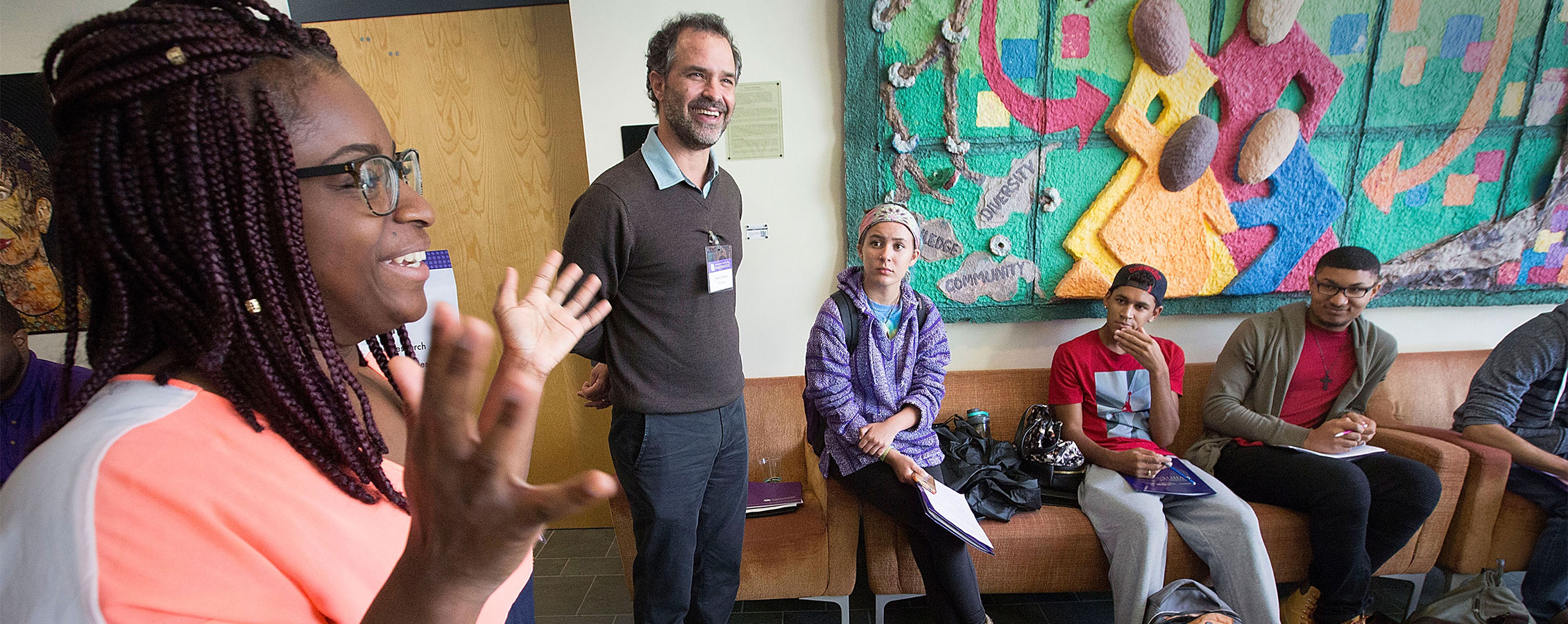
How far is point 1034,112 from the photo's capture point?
2369mm

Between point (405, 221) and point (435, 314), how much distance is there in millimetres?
352

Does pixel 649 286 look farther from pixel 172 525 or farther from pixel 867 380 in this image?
pixel 172 525

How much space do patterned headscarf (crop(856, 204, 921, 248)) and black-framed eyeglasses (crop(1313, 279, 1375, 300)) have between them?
1570mm

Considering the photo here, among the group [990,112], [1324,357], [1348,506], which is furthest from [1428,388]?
[990,112]

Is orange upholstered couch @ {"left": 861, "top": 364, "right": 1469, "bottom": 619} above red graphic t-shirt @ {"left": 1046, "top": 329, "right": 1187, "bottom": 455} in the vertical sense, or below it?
below

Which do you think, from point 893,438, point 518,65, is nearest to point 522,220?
point 518,65

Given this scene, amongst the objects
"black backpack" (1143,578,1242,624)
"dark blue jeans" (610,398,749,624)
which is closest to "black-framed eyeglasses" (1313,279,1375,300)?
"black backpack" (1143,578,1242,624)

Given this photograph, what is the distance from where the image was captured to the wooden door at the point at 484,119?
2.50 m

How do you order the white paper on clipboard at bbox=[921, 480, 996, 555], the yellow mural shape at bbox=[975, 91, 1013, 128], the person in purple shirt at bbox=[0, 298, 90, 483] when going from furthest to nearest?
the yellow mural shape at bbox=[975, 91, 1013, 128] < the white paper on clipboard at bbox=[921, 480, 996, 555] < the person in purple shirt at bbox=[0, 298, 90, 483]

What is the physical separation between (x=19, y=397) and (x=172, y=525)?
168 cm

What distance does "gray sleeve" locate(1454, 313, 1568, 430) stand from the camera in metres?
2.07

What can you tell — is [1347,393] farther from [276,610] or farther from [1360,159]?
[276,610]

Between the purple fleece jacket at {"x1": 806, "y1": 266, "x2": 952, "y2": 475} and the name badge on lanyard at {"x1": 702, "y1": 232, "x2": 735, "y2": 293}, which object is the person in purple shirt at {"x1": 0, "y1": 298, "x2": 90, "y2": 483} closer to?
the name badge on lanyard at {"x1": 702, "y1": 232, "x2": 735, "y2": 293}

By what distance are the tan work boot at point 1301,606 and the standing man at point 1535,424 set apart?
70cm
